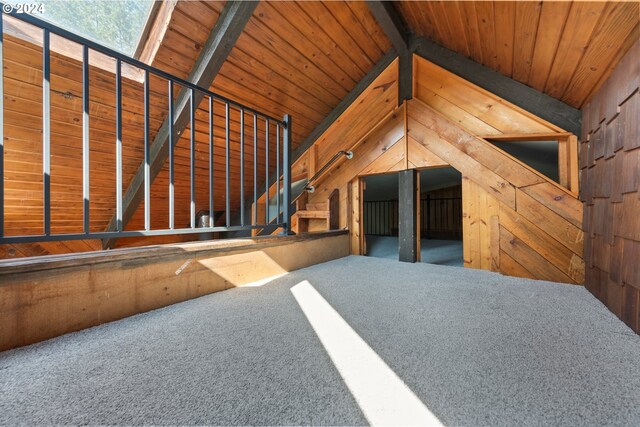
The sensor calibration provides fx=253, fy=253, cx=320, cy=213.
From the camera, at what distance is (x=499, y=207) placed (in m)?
2.13

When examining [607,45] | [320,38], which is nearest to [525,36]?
[607,45]

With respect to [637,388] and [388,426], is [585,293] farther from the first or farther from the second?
[388,426]

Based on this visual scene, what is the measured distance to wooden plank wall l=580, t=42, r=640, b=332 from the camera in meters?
1.09

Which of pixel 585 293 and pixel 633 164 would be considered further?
pixel 585 293

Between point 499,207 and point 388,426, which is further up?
point 499,207

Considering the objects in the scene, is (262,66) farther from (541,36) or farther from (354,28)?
(541,36)

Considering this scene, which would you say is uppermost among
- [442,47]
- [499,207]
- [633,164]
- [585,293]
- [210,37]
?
[442,47]

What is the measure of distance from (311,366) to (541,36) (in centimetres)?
217

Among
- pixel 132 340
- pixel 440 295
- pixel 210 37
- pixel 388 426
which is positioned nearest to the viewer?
pixel 388 426

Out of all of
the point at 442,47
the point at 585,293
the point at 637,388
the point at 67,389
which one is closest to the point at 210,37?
the point at 442,47

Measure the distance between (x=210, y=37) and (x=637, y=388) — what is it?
291 centimetres

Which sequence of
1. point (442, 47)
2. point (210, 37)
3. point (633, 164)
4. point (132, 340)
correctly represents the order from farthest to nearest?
point (442, 47), point (210, 37), point (633, 164), point (132, 340)

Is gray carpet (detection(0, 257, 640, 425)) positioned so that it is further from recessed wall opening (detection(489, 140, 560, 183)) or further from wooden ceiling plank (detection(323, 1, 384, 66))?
wooden ceiling plank (detection(323, 1, 384, 66))

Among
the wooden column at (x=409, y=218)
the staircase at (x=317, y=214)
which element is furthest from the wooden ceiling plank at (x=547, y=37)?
the staircase at (x=317, y=214)
